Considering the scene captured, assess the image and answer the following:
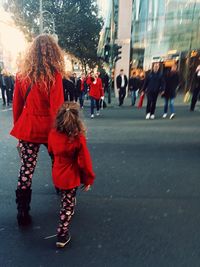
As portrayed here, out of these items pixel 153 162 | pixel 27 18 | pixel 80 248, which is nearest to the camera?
pixel 80 248

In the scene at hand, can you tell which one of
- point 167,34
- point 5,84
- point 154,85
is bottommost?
point 5,84

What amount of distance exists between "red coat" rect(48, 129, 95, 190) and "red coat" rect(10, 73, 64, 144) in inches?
14.8

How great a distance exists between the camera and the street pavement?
112 inches

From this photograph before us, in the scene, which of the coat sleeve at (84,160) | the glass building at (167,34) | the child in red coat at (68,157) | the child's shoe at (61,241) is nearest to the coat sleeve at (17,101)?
the child in red coat at (68,157)

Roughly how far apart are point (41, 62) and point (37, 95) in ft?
1.09

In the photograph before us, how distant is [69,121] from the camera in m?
2.82

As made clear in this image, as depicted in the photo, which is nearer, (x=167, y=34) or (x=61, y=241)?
(x=61, y=241)

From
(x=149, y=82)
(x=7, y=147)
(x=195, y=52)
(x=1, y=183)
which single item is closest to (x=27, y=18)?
(x=195, y=52)

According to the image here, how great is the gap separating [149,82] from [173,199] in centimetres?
773

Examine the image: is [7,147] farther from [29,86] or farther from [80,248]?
[80,248]

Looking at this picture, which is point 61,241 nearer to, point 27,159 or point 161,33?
point 27,159

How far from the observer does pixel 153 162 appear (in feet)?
18.9

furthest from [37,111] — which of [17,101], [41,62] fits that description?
[41,62]

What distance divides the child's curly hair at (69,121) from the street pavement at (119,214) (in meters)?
1.07
